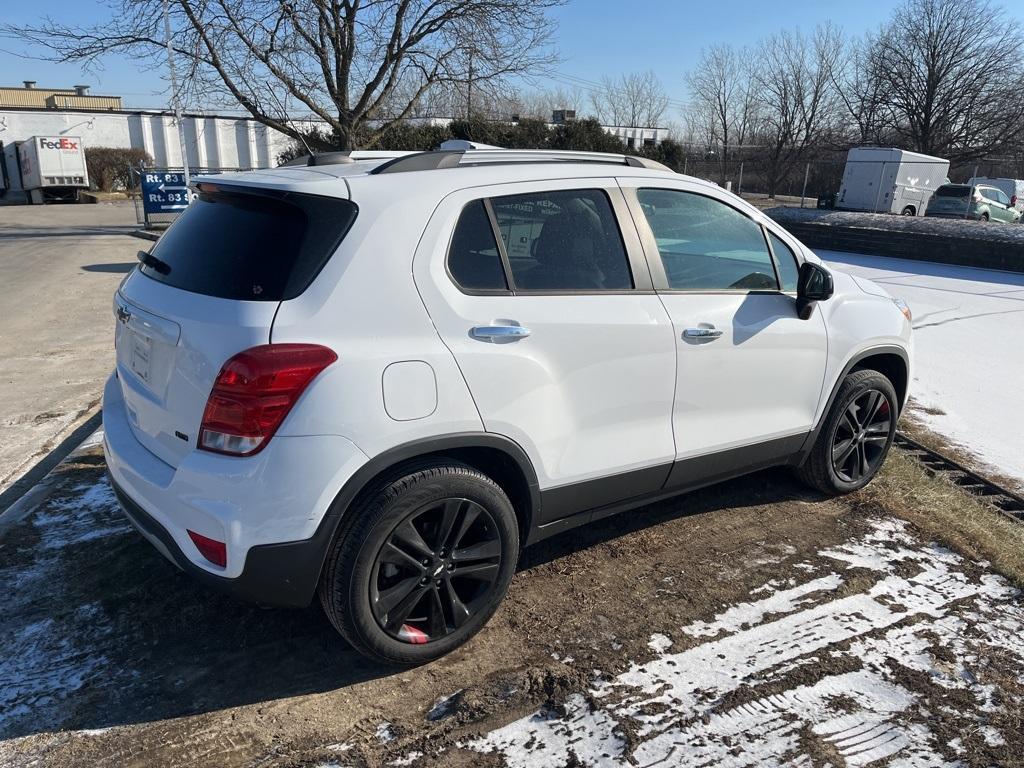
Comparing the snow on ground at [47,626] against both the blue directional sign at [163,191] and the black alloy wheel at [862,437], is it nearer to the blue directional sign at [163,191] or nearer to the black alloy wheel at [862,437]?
the black alloy wheel at [862,437]

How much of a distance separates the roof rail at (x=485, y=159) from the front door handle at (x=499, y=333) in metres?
0.68

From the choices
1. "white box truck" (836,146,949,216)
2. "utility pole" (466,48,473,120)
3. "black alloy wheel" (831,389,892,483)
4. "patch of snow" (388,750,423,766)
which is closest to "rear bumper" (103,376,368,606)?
"patch of snow" (388,750,423,766)

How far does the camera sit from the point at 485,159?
3.09 m

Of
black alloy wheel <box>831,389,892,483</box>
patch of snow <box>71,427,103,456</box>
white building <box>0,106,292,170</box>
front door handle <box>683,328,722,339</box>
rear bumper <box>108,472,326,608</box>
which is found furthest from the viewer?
white building <box>0,106,292,170</box>

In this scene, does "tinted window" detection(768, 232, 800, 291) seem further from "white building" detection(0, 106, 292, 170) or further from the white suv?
"white building" detection(0, 106, 292, 170)

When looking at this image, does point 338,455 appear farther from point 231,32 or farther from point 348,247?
point 231,32

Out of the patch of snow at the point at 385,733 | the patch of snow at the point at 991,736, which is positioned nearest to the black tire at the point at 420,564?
the patch of snow at the point at 385,733

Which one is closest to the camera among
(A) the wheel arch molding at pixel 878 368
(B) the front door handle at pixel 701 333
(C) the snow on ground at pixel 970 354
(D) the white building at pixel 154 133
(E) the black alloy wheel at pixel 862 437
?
(B) the front door handle at pixel 701 333

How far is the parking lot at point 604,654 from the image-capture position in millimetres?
2486

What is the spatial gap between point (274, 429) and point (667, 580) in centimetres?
200

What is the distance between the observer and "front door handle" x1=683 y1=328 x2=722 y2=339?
331cm

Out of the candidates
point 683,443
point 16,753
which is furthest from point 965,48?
point 16,753

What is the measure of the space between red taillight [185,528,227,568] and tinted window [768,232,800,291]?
2874 millimetres

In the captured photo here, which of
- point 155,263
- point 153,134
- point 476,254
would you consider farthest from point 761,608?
point 153,134
